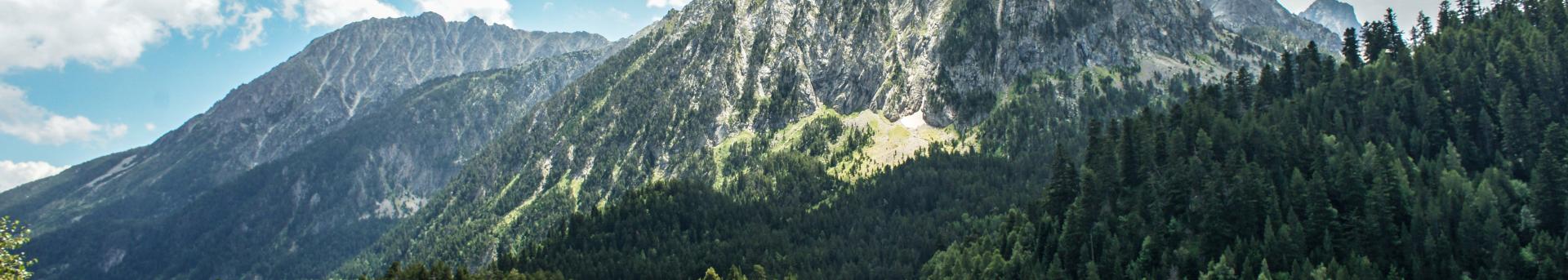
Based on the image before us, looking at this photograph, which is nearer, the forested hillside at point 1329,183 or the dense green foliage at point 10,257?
the dense green foliage at point 10,257

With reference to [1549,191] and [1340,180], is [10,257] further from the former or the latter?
[1549,191]

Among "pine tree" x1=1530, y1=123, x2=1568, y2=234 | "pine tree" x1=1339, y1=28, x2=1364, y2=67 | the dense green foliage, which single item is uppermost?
"pine tree" x1=1339, y1=28, x2=1364, y2=67

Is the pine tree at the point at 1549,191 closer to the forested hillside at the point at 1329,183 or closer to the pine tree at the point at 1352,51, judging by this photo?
the forested hillside at the point at 1329,183

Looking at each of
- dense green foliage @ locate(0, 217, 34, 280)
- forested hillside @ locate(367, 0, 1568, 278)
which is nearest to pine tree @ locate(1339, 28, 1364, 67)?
forested hillside @ locate(367, 0, 1568, 278)

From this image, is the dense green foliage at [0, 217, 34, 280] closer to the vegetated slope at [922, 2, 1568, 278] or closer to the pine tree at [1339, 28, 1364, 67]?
the vegetated slope at [922, 2, 1568, 278]

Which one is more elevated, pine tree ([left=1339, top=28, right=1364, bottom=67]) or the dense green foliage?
pine tree ([left=1339, top=28, right=1364, bottom=67])

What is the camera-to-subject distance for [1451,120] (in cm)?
12431

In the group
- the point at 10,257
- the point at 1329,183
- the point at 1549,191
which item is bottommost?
the point at 10,257

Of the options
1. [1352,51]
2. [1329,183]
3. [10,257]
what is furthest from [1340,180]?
[10,257]

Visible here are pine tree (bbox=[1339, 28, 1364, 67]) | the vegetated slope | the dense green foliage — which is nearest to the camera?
the dense green foliage

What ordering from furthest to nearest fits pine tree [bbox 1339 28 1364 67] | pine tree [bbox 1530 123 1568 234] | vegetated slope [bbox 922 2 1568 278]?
1. pine tree [bbox 1339 28 1364 67]
2. pine tree [bbox 1530 123 1568 234]
3. vegetated slope [bbox 922 2 1568 278]

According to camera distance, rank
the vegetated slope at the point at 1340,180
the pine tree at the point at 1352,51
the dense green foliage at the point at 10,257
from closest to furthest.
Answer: the dense green foliage at the point at 10,257 → the vegetated slope at the point at 1340,180 → the pine tree at the point at 1352,51

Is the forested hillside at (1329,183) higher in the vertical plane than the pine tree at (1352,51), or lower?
lower

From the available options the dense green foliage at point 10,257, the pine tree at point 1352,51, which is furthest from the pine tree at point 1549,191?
the dense green foliage at point 10,257
